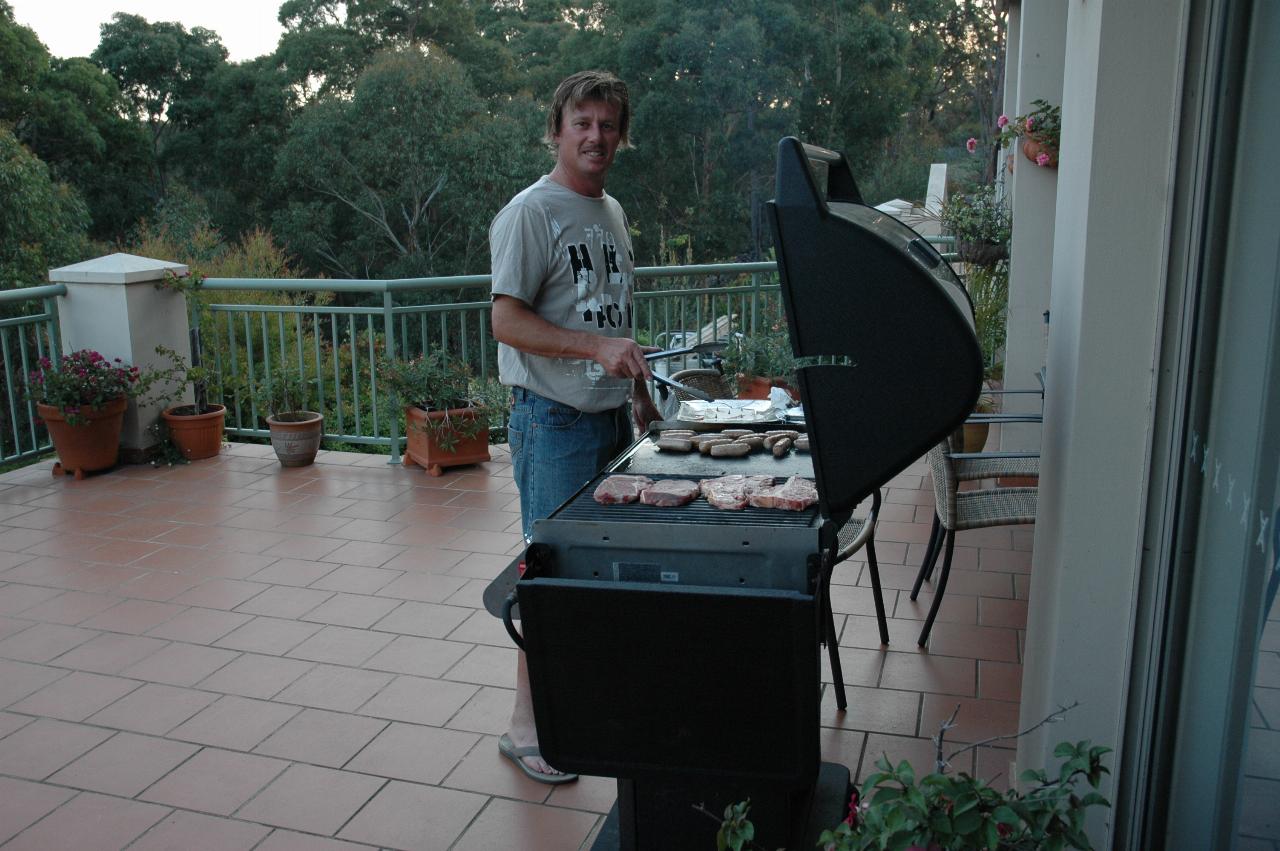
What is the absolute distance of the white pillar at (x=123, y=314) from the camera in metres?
5.52

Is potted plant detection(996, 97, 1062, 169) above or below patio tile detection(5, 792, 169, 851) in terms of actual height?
above

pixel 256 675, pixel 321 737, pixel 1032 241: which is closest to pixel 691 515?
pixel 321 737

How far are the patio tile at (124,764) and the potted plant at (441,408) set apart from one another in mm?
2677

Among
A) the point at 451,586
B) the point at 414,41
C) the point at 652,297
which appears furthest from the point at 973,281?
the point at 414,41

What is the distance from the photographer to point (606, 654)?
5.61 feet

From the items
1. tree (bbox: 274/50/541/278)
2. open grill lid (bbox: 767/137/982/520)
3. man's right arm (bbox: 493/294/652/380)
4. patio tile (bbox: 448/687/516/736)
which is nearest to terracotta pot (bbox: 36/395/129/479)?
patio tile (bbox: 448/687/516/736)

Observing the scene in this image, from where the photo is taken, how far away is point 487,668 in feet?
10.3

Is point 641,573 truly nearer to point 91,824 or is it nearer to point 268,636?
point 91,824

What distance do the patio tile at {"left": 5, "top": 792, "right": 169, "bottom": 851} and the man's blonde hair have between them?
1.77 meters

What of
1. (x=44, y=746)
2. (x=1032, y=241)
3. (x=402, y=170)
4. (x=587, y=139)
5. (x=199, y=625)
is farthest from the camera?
(x=402, y=170)

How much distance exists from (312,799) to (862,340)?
1.71 metres

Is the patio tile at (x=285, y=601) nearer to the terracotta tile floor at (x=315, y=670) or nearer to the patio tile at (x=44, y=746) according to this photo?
the terracotta tile floor at (x=315, y=670)

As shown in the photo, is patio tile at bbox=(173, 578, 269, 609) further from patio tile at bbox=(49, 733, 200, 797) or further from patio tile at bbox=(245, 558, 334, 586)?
patio tile at bbox=(49, 733, 200, 797)

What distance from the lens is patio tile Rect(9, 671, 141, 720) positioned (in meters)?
2.91
